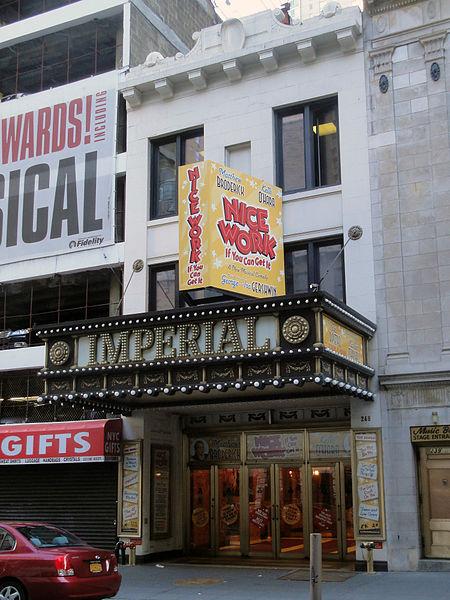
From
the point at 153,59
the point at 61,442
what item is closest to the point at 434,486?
Result: the point at 61,442

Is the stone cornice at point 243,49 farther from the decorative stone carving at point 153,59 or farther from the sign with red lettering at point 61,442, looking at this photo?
the sign with red lettering at point 61,442

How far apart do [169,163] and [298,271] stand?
548 centimetres

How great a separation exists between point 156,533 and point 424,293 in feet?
30.3

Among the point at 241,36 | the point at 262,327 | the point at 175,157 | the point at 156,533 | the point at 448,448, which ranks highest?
the point at 241,36

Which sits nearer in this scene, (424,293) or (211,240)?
(211,240)

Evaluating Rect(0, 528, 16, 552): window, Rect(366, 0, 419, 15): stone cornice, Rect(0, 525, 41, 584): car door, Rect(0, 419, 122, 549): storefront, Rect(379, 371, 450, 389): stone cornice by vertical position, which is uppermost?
Rect(366, 0, 419, 15): stone cornice

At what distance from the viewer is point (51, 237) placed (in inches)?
931

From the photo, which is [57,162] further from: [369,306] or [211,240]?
[369,306]

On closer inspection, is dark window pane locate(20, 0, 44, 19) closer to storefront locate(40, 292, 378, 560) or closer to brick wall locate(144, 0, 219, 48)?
brick wall locate(144, 0, 219, 48)

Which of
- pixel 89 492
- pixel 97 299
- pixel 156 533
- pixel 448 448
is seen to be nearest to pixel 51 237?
pixel 97 299

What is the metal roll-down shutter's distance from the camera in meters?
21.4

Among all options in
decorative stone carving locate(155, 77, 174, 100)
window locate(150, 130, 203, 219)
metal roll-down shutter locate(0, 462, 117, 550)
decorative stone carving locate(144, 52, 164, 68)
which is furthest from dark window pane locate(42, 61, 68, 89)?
metal roll-down shutter locate(0, 462, 117, 550)

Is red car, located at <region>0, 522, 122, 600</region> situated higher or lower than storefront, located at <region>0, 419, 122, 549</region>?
lower

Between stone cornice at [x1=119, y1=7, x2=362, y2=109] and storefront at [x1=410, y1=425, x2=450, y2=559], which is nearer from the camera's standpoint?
storefront at [x1=410, y1=425, x2=450, y2=559]
